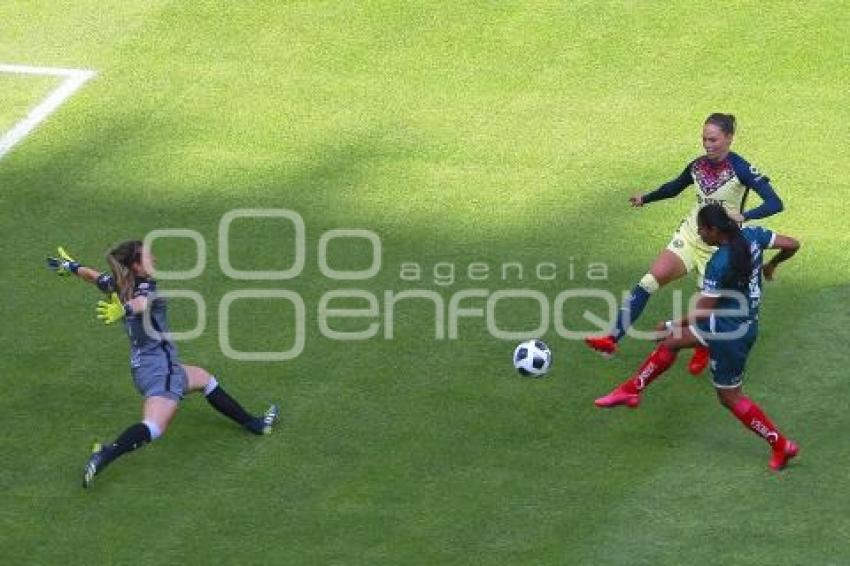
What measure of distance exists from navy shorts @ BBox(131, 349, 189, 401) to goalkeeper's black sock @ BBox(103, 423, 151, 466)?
317 millimetres

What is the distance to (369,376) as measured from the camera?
15.9 meters

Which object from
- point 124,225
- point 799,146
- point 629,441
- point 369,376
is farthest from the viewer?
point 799,146

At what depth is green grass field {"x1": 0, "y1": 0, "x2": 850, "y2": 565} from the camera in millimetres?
13797

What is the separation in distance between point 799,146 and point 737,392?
589 centimetres

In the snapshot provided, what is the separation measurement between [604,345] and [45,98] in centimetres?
776

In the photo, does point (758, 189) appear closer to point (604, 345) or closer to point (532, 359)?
point (604, 345)

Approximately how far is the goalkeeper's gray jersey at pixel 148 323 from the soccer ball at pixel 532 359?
9.73ft

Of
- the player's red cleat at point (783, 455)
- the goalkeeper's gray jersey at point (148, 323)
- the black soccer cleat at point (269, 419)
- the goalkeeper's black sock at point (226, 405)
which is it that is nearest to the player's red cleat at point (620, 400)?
the player's red cleat at point (783, 455)

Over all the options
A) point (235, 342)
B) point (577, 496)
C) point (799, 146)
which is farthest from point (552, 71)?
point (577, 496)

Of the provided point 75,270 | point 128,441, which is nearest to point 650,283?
point 128,441

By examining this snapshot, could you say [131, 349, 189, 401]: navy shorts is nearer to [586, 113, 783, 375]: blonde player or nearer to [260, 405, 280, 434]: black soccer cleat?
[260, 405, 280, 434]: black soccer cleat

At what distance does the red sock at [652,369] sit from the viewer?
15.1 meters

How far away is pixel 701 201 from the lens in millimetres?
15812

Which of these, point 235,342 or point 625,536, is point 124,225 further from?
point 625,536
